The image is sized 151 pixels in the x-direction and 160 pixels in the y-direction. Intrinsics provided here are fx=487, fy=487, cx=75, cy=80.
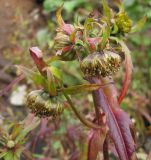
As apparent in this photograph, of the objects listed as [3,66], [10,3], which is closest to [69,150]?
[3,66]

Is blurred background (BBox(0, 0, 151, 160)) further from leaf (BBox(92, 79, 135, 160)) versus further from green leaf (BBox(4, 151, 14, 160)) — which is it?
leaf (BBox(92, 79, 135, 160))

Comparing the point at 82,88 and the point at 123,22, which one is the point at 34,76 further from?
the point at 123,22

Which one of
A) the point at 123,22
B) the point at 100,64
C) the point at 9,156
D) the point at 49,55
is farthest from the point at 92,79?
the point at 49,55

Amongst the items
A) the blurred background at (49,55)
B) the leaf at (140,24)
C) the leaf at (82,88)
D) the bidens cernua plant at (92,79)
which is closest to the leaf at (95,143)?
the bidens cernua plant at (92,79)

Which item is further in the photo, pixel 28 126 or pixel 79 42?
pixel 28 126

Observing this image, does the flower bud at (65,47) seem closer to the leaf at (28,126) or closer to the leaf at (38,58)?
the leaf at (38,58)
